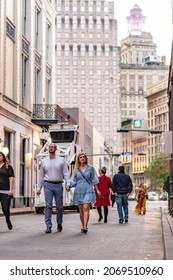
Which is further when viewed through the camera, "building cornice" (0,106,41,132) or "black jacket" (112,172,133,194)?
"building cornice" (0,106,41,132)

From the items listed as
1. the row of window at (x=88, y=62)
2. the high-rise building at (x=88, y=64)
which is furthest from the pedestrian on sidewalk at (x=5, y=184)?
the row of window at (x=88, y=62)

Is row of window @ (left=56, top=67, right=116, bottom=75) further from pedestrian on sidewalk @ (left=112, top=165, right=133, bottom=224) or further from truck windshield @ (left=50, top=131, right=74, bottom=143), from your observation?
pedestrian on sidewalk @ (left=112, top=165, right=133, bottom=224)

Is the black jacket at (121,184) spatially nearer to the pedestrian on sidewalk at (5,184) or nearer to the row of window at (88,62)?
the pedestrian on sidewalk at (5,184)

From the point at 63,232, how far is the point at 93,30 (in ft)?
462

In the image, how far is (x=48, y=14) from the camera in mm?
42656

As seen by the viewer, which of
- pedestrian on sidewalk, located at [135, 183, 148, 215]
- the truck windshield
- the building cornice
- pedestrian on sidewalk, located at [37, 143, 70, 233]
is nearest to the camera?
pedestrian on sidewalk, located at [37, 143, 70, 233]

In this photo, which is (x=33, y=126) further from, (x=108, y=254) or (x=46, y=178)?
(x=108, y=254)

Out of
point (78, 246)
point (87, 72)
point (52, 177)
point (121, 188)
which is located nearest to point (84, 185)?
point (52, 177)

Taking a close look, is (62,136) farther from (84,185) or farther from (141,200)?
(84,185)

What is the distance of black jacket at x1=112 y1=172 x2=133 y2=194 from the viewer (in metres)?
16.5

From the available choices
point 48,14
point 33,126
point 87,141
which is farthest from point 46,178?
point 87,141

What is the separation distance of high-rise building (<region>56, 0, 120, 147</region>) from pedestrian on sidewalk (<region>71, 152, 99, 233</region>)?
14024 centimetres

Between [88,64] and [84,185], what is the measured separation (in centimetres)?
14397

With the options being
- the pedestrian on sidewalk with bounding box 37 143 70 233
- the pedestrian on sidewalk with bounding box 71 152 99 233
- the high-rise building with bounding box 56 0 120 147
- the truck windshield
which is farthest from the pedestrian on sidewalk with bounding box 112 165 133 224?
the high-rise building with bounding box 56 0 120 147
